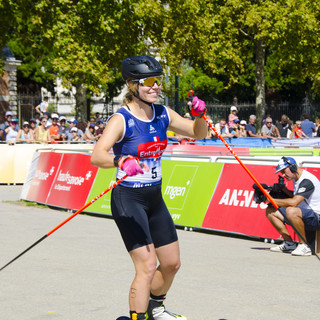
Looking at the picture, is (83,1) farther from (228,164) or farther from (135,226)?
(135,226)

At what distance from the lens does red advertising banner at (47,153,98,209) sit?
14680mm

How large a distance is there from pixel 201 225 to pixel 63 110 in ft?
224

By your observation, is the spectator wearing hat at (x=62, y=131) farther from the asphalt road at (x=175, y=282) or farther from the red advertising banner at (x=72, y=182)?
the asphalt road at (x=175, y=282)

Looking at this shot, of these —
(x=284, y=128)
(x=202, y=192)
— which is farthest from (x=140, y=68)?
(x=284, y=128)

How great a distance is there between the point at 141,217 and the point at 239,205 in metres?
6.13

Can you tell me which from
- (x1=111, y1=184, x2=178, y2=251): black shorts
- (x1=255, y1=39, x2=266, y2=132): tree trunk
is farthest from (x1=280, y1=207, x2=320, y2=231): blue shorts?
(x1=255, y1=39, x2=266, y2=132): tree trunk

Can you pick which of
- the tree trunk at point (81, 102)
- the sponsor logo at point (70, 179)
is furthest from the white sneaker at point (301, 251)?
the tree trunk at point (81, 102)

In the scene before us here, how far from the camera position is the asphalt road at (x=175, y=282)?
6.66 meters

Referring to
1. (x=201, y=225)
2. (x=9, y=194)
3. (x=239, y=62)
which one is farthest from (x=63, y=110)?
(x=201, y=225)

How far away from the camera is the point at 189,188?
12.4 meters

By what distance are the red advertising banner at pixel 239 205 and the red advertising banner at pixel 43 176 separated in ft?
16.2

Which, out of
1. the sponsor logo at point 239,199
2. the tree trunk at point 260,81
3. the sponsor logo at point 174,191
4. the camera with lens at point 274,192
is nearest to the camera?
the camera with lens at point 274,192

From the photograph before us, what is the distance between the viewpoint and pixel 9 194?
18.3 m

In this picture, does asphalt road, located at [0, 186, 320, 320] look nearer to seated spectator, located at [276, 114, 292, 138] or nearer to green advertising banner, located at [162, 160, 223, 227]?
green advertising banner, located at [162, 160, 223, 227]
